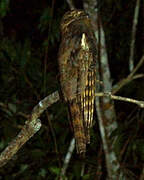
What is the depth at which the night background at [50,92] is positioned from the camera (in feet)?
7.18

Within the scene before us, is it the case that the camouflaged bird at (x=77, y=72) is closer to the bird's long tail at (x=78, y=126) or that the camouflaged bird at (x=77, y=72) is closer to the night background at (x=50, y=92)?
the bird's long tail at (x=78, y=126)

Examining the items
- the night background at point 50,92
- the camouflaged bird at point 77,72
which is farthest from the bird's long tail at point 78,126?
the night background at point 50,92

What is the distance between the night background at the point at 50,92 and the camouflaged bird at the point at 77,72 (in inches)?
39.7

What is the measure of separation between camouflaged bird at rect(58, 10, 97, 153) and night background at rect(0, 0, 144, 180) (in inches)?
39.7

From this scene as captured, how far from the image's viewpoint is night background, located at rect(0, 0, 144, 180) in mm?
2189

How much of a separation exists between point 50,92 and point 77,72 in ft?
3.90

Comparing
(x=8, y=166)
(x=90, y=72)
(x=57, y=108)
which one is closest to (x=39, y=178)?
(x=8, y=166)

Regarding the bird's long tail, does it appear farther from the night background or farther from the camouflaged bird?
the night background

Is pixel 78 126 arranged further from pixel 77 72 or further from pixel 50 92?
pixel 50 92

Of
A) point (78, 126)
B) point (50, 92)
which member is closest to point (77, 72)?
point (78, 126)

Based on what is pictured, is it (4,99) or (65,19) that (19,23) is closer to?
(4,99)

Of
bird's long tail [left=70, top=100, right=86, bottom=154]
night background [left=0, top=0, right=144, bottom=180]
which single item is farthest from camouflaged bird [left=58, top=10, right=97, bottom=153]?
night background [left=0, top=0, right=144, bottom=180]

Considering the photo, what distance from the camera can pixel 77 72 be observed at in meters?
1.04

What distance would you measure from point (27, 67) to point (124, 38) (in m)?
0.70
